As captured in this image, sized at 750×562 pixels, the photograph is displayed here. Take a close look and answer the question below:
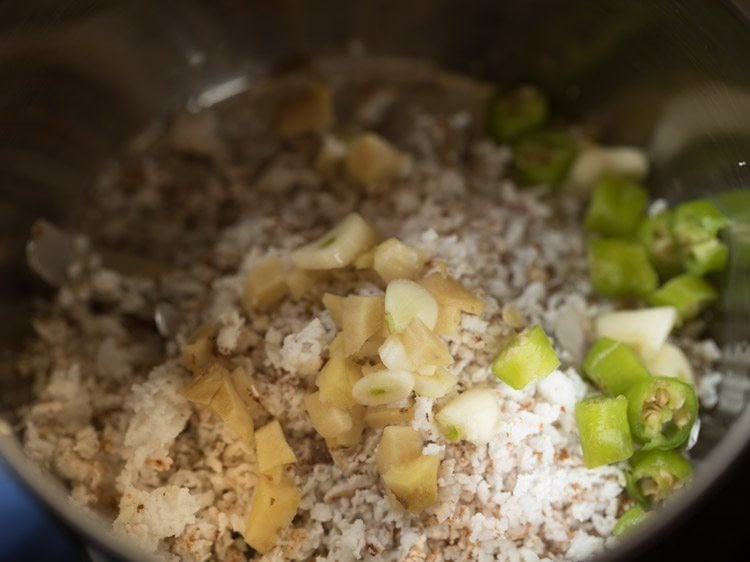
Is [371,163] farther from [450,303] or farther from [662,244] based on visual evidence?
[662,244]

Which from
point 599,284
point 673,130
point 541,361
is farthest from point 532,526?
point 673,130

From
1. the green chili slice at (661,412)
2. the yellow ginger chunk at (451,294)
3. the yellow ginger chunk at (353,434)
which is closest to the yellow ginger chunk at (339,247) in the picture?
the yellow ginger chunk at (451,294)


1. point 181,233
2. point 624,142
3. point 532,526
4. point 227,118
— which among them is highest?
point 624,142

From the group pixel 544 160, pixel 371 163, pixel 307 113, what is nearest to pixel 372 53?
pixel 307 113

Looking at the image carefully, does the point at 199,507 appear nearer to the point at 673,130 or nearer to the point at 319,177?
the point at 319,177

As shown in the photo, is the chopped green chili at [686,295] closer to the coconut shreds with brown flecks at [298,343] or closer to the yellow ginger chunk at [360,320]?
the coconut shreds with brown flecks at [298,343]

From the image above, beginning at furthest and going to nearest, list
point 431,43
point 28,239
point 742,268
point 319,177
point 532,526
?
point 431,43 < point 319,177 < point 28,239 < point 742,268 < point 532,526
